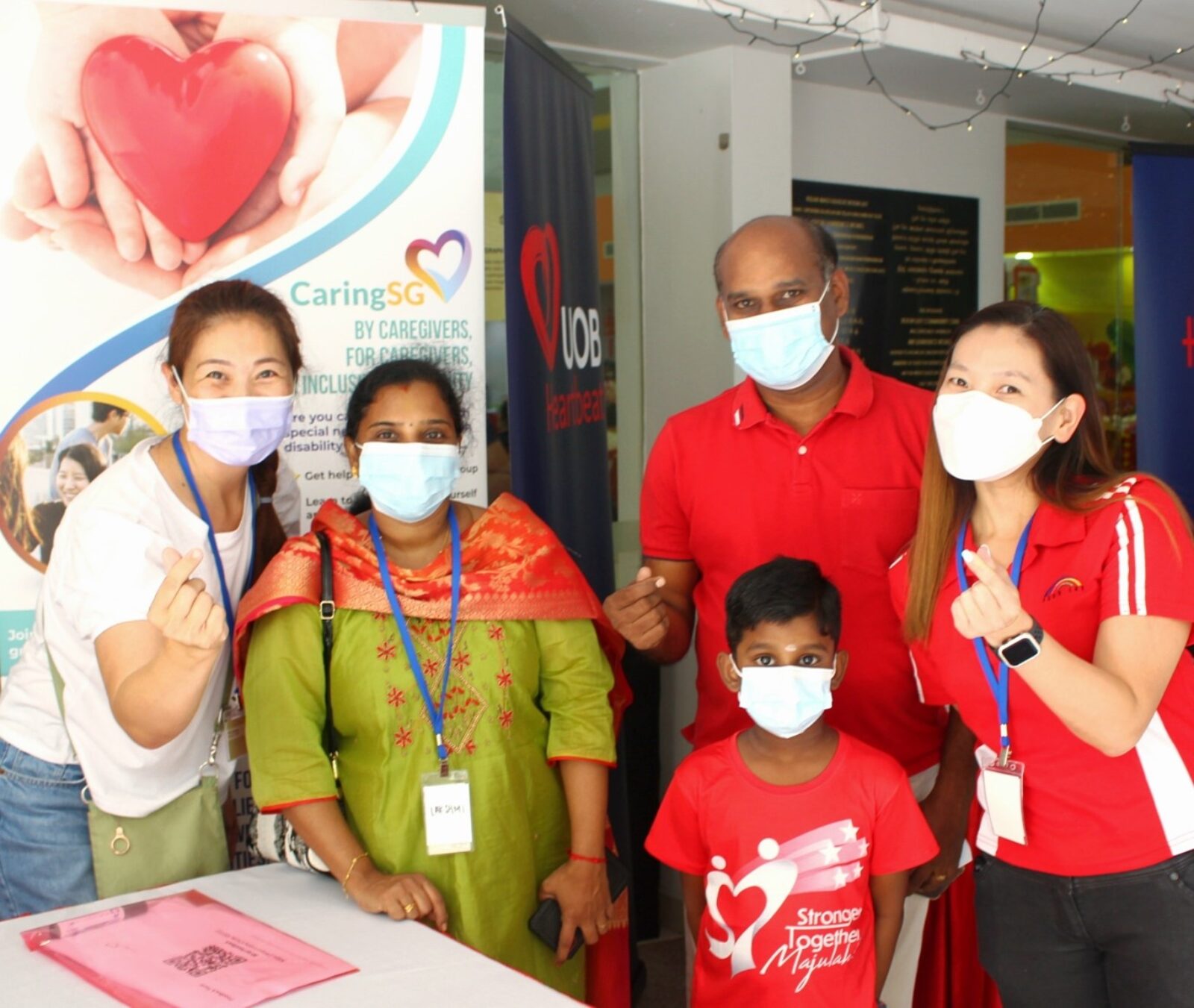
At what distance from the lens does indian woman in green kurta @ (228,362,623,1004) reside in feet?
6.95

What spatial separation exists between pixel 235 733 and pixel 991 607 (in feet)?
4.46

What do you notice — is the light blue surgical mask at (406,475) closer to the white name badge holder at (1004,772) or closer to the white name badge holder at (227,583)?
the white name badge holder at (227,583)

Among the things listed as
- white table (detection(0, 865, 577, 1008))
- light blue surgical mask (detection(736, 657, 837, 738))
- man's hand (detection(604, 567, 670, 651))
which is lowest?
white table (detection(0, 865, 577, 1008))

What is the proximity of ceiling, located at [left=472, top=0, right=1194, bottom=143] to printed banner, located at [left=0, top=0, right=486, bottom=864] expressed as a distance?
0.92 metres

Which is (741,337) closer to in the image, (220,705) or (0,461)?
(220,705)

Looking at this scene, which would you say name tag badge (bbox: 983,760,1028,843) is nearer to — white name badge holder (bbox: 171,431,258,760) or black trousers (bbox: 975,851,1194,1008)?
black trousers (bbox: 975,851,1194,1008)

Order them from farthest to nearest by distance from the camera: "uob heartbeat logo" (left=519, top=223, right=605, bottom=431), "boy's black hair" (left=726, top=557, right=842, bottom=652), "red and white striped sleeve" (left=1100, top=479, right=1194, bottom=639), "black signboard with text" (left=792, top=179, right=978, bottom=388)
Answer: "black signboard with text" (left=792, top=179, right=978, bottom=388) → "uob heartbeat logo" (left=519, top=223, right=605, bottom=431) → "boy's black hair" (left=726, top=557, right=842, bottom=652) → "red and white striped sleeve" (left=1100, top=479, right=1194, bottom=639)

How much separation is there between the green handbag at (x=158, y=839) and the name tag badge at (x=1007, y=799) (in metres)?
1.34

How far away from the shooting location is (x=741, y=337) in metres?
2.41

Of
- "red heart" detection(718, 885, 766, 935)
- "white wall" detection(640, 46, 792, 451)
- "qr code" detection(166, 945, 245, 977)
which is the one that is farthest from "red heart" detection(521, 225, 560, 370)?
"qr code" detection(166, 945, 245, 977)

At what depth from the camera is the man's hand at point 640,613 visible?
2379 mm

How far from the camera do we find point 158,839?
2195 millimetres

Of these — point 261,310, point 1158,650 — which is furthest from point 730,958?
point 261,310

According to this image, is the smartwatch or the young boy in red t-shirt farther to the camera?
the young boy in red t-shirt
